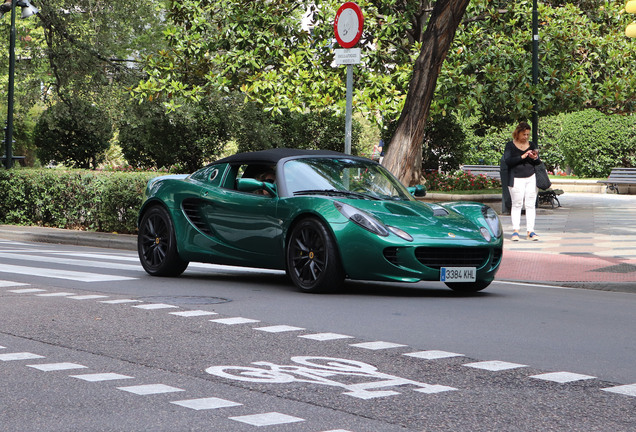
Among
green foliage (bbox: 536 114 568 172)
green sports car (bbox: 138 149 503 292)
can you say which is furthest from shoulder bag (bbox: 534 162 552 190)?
green foliage (bbox: 536 114 568 172)

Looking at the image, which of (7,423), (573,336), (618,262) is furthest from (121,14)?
(7,423)

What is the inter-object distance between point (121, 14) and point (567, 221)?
14409mm

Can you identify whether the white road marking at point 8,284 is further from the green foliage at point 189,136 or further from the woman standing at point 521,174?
the green foliage at point 189,136

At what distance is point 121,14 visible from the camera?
2975cm

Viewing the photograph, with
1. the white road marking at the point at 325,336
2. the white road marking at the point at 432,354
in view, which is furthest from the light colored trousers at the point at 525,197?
the white road marking at the point at 432,354

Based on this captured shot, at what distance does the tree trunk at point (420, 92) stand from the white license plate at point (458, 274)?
9.54 metres

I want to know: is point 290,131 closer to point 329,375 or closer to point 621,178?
point 621,178

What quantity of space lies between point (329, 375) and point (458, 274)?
406cm

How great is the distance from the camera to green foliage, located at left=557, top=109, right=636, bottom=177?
138 feet

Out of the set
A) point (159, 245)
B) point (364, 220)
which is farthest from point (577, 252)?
point (159, 245)

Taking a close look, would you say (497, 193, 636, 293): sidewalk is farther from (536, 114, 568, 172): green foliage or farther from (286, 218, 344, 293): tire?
(536, 114, 568, 172): green foliage

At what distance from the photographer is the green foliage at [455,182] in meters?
27.4

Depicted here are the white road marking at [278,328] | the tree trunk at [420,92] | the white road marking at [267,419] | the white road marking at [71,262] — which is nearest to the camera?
the white road marking at [267,419]

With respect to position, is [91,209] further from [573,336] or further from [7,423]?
[7,423]
